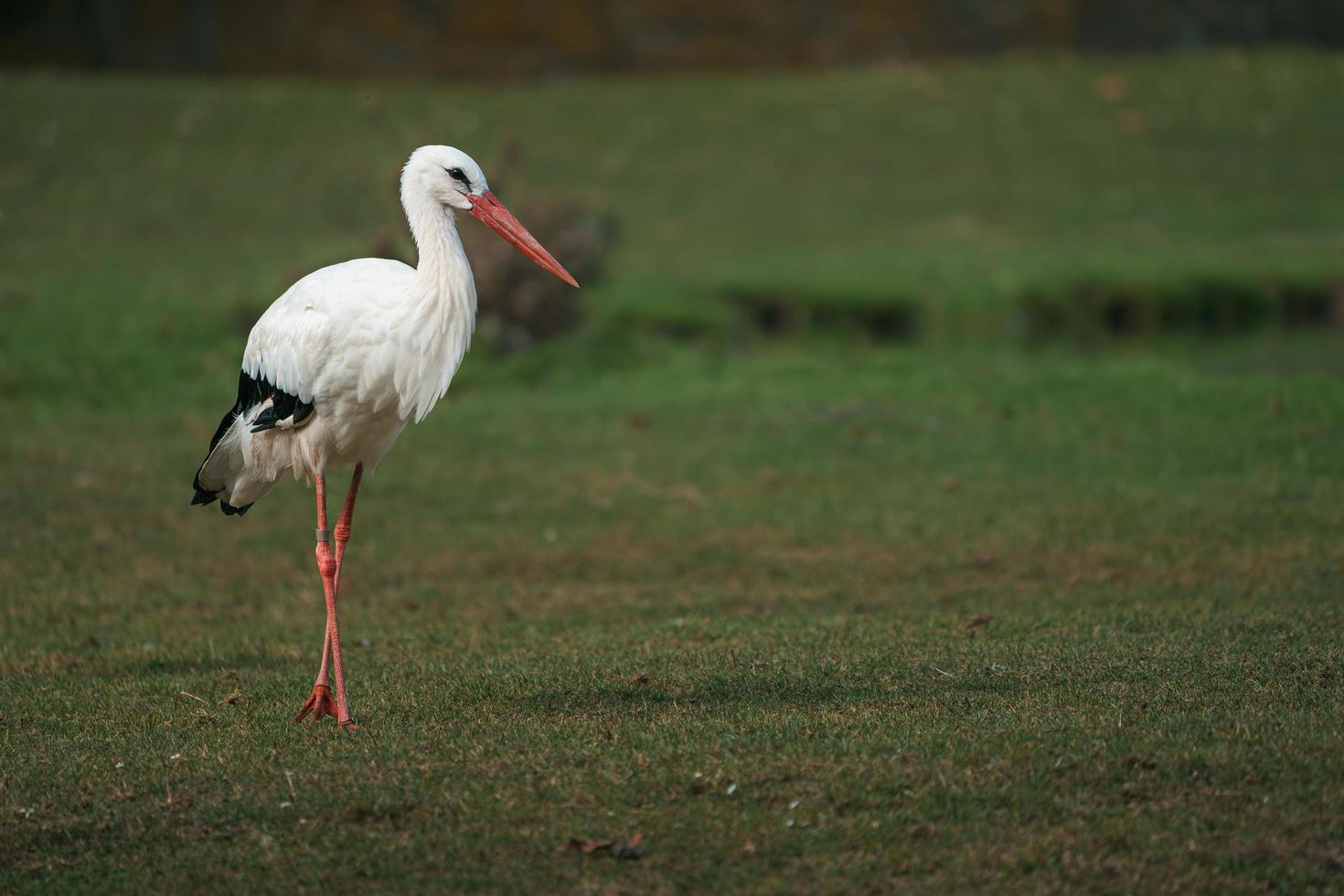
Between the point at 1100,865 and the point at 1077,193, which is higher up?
the point at 1077,193

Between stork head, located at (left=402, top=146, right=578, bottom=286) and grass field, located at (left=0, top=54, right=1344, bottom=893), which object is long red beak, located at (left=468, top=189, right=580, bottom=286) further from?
grass field, located at (left=0, top=54, right=1344, bottom=893)

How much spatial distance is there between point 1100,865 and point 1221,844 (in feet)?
1.23

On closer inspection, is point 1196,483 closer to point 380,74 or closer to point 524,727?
point 524,727

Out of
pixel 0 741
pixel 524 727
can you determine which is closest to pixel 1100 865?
pixel 524 727

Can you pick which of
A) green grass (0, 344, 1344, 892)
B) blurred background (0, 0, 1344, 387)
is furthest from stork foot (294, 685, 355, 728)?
blurred background (0, 0, 1344, 387)

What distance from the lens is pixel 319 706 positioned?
6410mm

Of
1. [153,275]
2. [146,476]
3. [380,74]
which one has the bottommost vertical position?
[146,476]

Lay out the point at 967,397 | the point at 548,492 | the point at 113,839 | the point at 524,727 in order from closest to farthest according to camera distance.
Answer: the point at 113,839 < the point at 524,727 < the point at 548,492 < the point at 967,397

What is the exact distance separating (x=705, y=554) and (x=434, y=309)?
4025mm


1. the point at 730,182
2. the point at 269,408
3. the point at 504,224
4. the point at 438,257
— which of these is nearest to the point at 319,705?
the point at 269,408

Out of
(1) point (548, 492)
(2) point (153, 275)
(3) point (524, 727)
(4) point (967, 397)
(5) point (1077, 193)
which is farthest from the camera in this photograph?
(5) point (1077, 193)

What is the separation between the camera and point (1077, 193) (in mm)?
23219

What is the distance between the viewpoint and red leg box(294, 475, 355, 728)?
630 centimetres

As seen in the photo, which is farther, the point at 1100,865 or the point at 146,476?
the point at 146,476
